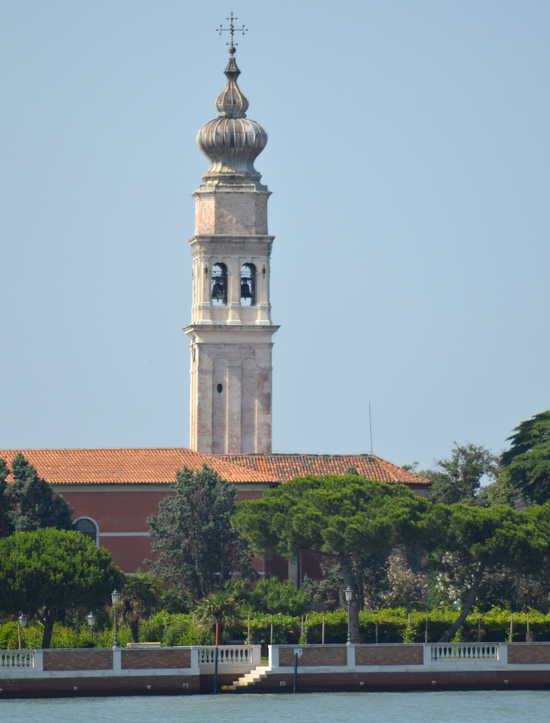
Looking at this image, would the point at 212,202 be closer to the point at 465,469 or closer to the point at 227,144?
the point at 227,144

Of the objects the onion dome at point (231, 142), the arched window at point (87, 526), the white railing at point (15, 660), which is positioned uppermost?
the onion dome at point (231, 142)

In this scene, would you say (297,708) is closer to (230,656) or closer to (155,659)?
(155,659)

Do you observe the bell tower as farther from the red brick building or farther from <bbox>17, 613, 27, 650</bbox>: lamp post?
<bbox>17, 613, 27, 650</bbox>: lamp post

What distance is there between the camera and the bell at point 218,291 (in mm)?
117062

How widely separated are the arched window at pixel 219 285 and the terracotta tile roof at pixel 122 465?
9.09 meters

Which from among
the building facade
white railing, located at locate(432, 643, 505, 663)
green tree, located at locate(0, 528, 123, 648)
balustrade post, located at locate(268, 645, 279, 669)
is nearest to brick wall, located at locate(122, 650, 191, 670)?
balustrade post, located at locate(268, 645, 279, 669)

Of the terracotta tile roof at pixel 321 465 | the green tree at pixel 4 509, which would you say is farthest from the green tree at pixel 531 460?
the green tree at pixel 4 509

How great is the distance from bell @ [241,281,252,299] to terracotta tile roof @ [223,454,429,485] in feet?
29.6

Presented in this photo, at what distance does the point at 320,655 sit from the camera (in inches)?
3366

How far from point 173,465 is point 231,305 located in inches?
429

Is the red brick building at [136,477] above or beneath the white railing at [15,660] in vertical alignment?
above

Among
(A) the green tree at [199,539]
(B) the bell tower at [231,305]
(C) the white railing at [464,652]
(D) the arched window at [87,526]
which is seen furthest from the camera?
(B) the bell tower at [231,305]

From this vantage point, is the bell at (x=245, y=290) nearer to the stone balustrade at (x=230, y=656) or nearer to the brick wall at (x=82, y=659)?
the stone balustrade at (x=230, y=656)

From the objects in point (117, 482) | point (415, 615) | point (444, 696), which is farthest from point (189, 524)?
point (444, 696)
